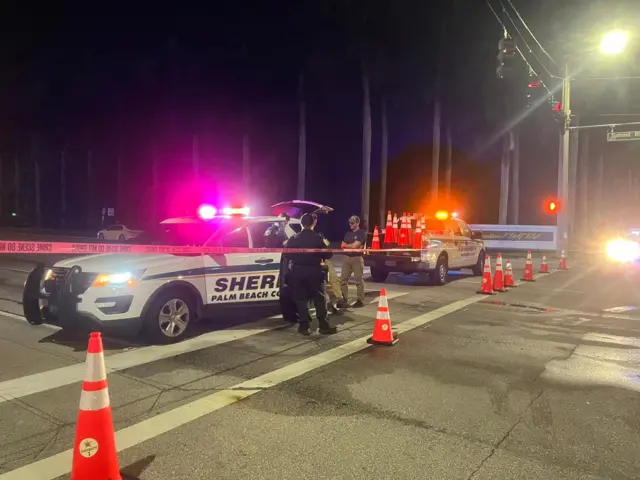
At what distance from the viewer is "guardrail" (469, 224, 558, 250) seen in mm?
26328

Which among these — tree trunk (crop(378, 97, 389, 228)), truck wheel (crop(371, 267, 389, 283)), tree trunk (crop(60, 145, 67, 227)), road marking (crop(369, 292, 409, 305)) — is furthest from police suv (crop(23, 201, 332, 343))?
tree trunk (crop(60, 145, 67, 227))

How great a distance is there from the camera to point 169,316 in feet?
21.7

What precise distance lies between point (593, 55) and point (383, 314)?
18.8 metres

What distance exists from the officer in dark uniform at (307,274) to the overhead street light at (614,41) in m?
15.5

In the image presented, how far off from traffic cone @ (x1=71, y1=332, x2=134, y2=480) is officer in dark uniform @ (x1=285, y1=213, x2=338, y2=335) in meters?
4.00

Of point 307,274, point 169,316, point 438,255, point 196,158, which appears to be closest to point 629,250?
point 438,255

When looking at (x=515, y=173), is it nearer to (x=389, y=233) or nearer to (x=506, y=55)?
(x=506, y=55)

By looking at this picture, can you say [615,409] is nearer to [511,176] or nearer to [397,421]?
[397,421]

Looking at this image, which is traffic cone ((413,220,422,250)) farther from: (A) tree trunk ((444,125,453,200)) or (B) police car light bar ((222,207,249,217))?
(A) tree trunk ((444,125,453,200))

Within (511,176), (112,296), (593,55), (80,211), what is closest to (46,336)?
(112,296)

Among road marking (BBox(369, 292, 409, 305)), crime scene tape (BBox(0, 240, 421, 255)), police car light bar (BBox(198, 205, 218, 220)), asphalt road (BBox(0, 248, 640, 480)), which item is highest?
police car light bar (BBox(198, 205, 218, 220))

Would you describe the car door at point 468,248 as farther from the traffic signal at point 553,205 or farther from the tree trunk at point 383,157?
the tree trunk at point 383,157

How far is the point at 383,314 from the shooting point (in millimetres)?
6703

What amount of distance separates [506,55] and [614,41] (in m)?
7.57
